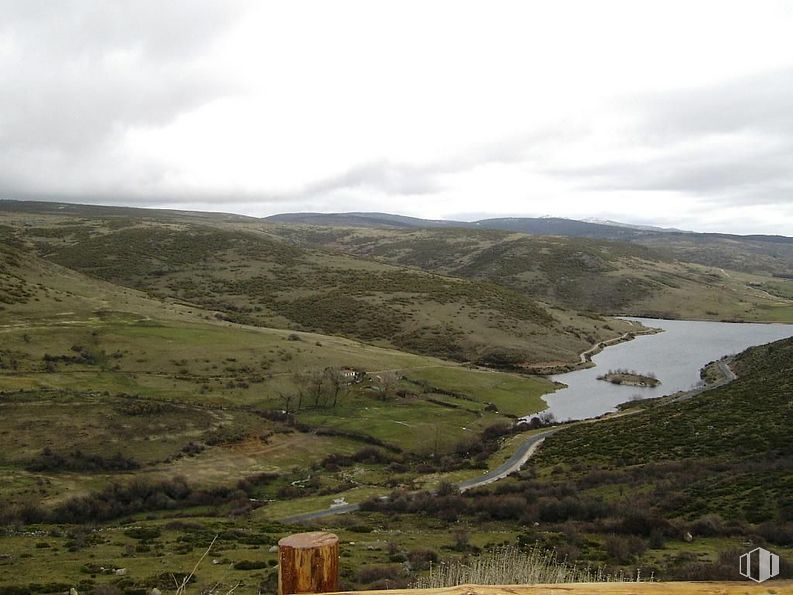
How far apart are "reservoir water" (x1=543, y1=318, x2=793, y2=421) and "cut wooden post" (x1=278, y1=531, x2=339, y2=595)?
6857 centimetres

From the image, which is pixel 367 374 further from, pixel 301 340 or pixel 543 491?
pixel 543 491

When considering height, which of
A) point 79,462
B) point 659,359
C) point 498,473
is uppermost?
point 79,462

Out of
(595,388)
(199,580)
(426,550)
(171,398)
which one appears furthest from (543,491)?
(595,388)

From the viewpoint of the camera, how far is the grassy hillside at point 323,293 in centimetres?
10306

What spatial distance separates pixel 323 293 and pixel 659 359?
6495 centimetres

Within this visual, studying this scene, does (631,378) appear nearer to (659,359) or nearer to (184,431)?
(659,359)

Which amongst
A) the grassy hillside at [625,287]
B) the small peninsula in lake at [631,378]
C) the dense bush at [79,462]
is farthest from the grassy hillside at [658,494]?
the grassy hillside at [625,287]

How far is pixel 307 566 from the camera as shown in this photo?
3.69 metres

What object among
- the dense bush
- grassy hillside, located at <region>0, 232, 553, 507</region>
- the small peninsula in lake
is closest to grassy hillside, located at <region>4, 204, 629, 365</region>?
the small peninsula in lake

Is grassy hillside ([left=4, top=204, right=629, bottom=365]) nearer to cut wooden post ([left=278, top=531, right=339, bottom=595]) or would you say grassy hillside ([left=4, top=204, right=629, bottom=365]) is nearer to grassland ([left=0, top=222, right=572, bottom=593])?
grassland ([left=0, top=222, right=572, bottom=593])

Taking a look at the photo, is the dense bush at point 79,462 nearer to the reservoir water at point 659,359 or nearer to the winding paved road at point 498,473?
the winding paved road at point 498,473

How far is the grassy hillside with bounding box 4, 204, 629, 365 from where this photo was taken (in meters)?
103

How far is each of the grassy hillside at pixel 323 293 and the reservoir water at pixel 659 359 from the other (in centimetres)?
746

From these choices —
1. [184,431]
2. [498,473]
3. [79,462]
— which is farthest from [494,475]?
[79,462]
